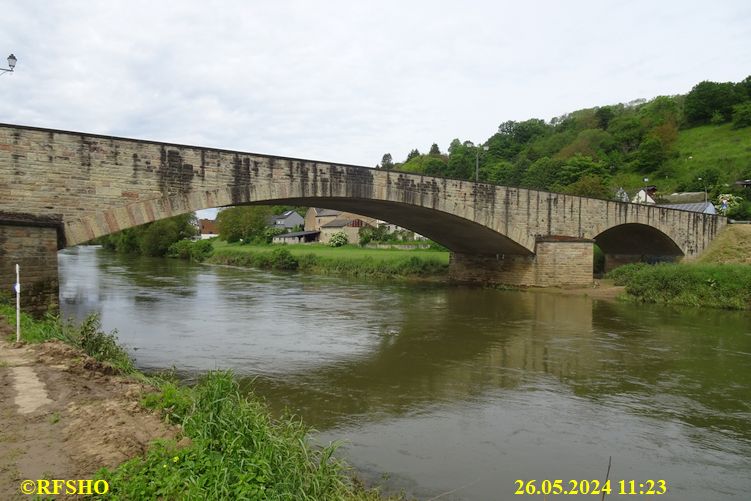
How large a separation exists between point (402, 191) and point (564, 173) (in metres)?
53.3

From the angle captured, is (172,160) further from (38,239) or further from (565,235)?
(565,235)

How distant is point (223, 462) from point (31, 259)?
35.0ft

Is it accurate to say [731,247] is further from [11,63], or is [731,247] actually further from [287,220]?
[287,220]

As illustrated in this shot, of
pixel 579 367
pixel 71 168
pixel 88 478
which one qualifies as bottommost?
pixel 579 367

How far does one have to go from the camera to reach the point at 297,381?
32.9 feet

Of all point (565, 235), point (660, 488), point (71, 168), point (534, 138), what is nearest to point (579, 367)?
point (660, 488)

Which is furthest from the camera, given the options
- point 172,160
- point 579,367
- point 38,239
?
point 172,160

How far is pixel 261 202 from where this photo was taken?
59.8ft

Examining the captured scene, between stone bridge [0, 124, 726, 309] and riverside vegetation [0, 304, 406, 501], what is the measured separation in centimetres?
887

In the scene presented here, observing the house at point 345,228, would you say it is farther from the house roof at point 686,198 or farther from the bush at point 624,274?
the bush at point 624,274

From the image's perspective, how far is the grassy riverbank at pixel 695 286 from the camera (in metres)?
21.2

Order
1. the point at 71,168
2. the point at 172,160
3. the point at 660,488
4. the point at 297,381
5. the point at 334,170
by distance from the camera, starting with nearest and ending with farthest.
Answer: the point at 660,488, the point at 297,381, the point at 71,168, the point at 172,160, the point at 334,170

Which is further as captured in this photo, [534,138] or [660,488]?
[534,138]

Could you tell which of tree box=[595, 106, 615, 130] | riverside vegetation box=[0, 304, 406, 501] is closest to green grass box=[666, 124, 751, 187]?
tree box=[595, 106, 615, 130]
